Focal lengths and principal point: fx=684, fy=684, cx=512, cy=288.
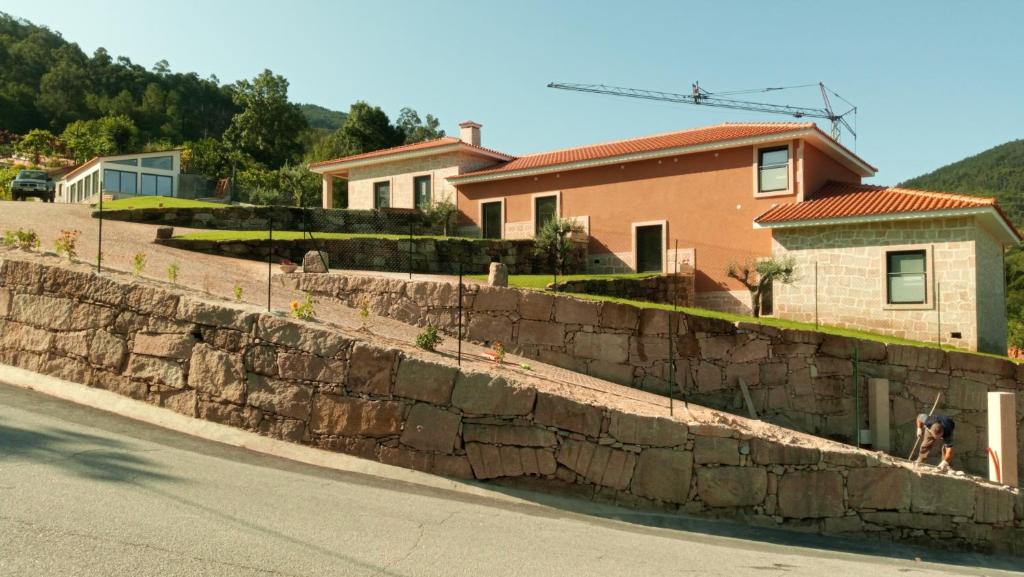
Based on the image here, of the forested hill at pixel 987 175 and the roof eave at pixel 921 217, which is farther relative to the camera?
the forested hill at pixel 987 175

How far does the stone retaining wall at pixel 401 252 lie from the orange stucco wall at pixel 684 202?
207 cm

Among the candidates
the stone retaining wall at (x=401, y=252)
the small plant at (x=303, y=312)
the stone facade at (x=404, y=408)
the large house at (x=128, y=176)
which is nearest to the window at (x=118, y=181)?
the large house at (x=128, y=176)

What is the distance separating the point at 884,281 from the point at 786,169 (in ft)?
15.5

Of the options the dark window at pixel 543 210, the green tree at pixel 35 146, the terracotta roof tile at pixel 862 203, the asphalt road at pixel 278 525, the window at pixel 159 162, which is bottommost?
the asphalt road at pixel 278 525

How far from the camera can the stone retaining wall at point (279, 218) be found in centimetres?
2148

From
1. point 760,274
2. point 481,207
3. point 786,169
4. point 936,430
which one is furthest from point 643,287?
point 481,207

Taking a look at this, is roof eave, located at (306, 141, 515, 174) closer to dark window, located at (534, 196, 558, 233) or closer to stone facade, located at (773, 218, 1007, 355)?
dark window, located at (534, 196, 558, 233)

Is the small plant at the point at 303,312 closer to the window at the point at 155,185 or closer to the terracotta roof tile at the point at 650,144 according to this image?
the terracotta roof tile at the point at 650,144

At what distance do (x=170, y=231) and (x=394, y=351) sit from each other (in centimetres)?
1116

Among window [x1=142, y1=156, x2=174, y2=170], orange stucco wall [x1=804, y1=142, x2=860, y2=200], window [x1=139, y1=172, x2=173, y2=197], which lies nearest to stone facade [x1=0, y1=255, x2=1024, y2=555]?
orange stucco wall [x1=804, y1=142, x2=860, y2=200]

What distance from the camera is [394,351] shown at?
304 inches

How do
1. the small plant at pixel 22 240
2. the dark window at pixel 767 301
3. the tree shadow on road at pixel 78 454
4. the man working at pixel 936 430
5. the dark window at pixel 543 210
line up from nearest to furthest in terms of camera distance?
the tree shadow on road at pixel 78 454, the small plant at pixel 22 240, the man working at pixel 936 430, the dark window at pixel 767 301, the dark window at pixel 543 210

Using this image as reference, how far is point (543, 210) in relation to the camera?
26984 mm

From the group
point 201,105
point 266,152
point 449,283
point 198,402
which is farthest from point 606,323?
point 201,105
